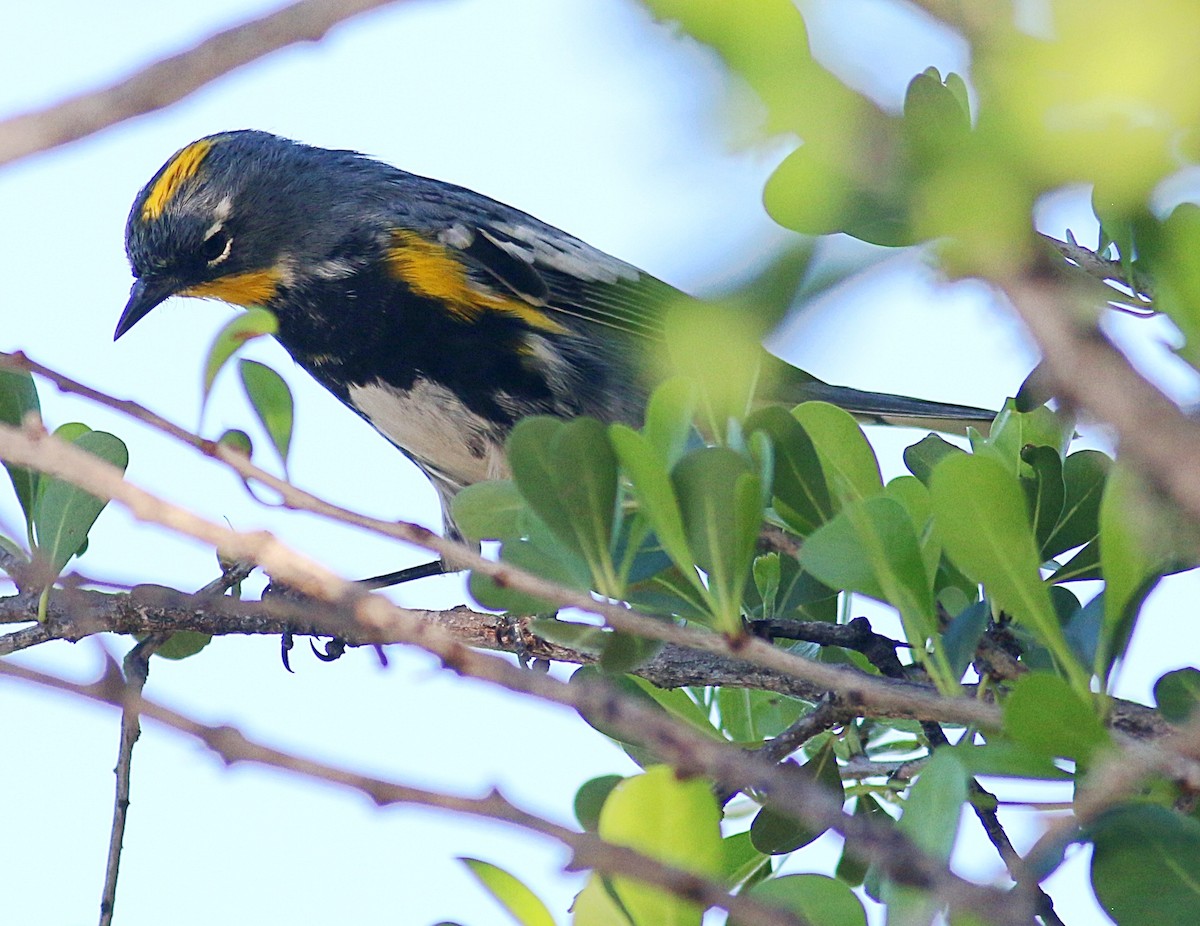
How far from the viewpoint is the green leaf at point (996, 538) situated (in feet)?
4.73

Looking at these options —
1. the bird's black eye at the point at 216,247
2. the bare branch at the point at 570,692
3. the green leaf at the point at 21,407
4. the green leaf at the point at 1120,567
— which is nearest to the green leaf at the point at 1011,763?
the green leaf at the point at 1120,567

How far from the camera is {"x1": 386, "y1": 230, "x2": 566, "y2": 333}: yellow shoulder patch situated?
467 cm

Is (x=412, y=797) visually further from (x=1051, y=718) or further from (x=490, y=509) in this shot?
(x=490, y=509)

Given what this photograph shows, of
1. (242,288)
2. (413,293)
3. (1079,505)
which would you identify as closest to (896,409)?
(413,293)

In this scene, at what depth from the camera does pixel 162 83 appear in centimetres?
97

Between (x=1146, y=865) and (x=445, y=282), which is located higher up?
(x=1146, y=865)

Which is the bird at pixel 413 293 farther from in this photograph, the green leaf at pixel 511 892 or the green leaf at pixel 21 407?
the green leaf at pixel 511 892

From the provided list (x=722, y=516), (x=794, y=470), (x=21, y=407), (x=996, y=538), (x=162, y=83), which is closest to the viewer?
(x=162, y=83)

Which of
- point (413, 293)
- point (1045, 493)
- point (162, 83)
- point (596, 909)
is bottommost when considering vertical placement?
point (413, 293)

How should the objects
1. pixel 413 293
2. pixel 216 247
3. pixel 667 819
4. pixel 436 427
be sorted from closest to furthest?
Result: pixel 667 819 → pixel 436 427 → pixel 413 293 → pixel 216 247

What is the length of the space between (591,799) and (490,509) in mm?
508

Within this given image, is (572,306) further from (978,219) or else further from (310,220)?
(978,219)

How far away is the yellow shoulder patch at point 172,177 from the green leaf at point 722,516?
417 cm

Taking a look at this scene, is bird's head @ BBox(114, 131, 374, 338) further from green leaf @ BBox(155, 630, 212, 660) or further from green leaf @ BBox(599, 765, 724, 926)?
green leaf @ BBox(599, 765, 724, 926)
